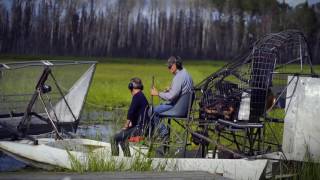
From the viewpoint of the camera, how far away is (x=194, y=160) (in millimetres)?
10039

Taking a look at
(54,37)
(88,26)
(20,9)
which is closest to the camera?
(20,9)

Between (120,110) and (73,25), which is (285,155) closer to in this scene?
(120,110)

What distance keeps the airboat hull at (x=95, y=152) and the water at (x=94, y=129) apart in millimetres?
358

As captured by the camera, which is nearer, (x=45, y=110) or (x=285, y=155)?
(x=285, y=155)

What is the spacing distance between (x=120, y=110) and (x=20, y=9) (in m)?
46.1

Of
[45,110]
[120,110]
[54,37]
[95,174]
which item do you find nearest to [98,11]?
[54,37]

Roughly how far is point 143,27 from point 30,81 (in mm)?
69548

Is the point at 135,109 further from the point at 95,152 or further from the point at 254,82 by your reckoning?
the point at 254,82

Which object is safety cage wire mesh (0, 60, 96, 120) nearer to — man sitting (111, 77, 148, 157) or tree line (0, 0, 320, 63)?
man sitting (111, 77, 148, 157)

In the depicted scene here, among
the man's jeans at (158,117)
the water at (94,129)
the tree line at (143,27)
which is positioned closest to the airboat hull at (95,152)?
the water at (94,129)

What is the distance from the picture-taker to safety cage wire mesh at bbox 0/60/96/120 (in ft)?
40.5

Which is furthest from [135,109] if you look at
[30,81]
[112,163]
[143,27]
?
[143,27]

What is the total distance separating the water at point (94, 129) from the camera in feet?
40.8

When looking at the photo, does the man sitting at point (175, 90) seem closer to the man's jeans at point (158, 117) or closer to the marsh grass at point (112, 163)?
the man's jeans at point (158, 117)
